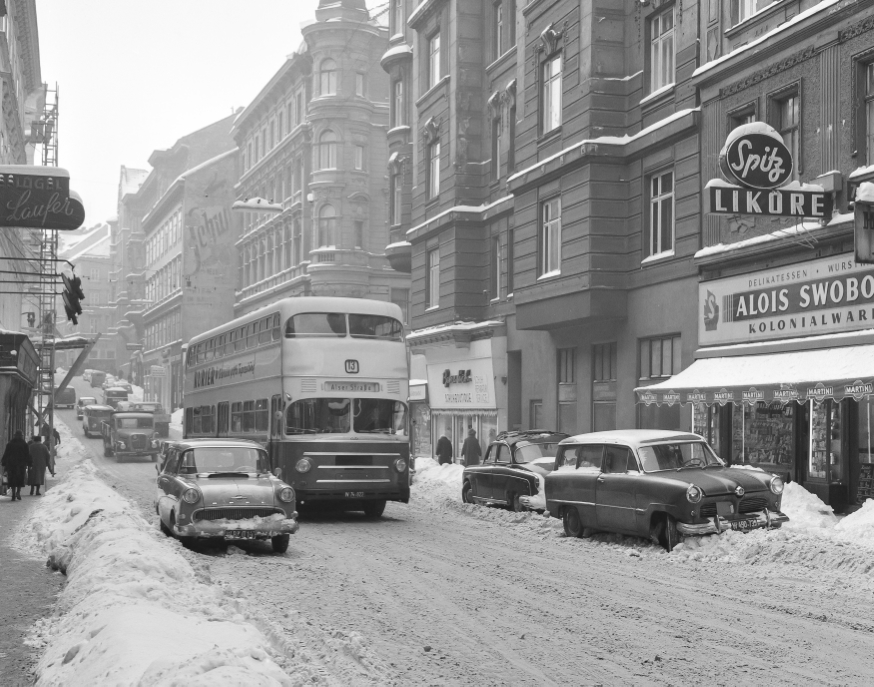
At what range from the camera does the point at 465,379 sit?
38625mm

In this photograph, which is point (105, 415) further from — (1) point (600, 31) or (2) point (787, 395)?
(2) point (787, 395)

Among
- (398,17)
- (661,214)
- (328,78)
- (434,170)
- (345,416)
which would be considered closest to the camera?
(345,416)

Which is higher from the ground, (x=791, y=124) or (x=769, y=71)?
(x=769, y=71)

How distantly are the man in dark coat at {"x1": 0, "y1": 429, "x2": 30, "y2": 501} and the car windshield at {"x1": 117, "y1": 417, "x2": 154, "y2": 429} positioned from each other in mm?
25094

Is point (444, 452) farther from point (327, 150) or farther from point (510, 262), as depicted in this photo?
point (327, 150)

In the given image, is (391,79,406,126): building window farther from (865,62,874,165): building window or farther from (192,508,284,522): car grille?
(192,508,284,522): car grille

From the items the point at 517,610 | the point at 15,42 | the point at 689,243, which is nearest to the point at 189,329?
the point at 15,42

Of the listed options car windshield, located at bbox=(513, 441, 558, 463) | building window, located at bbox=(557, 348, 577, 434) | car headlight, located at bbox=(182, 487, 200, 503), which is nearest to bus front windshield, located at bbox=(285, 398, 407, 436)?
car windshield, located at bbox=(513, 441, 558, 463)

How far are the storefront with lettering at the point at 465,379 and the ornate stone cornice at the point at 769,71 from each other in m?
14.0

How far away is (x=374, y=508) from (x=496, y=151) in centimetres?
1805

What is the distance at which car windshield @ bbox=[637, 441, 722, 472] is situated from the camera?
52.5 feet

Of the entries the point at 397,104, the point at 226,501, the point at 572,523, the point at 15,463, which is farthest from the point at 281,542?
the point at 397,104

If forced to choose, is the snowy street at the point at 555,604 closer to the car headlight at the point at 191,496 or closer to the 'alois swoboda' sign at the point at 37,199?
the car headlight at the point at 191,496

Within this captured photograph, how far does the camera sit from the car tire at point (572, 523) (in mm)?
17422
